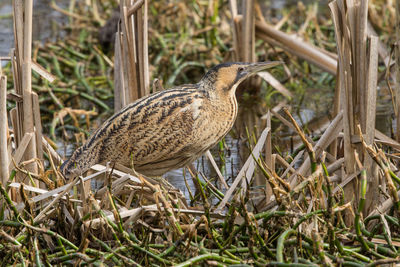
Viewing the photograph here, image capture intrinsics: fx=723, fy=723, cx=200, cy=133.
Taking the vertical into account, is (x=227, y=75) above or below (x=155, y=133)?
above

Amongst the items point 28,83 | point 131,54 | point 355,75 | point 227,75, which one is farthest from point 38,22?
point 355,75

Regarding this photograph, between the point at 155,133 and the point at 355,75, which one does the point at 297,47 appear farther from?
the point at 355,75

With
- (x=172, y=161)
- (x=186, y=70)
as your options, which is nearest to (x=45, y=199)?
(x=172, y=161)

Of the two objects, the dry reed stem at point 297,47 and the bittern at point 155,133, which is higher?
the dry reed stem at point 297,47

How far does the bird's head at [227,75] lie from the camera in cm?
428

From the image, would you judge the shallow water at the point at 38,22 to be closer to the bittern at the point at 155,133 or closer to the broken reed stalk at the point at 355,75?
the bittern at the point at 155,133

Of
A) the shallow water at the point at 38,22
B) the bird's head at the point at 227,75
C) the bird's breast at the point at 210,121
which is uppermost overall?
the shallow water at the point at 38,22

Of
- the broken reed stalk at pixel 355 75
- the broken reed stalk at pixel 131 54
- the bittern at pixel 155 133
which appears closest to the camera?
the broken reed stalk at pixel 355 75

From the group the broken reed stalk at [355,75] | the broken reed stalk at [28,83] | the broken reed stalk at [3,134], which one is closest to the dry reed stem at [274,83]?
the broken reed stalk at [355,75]

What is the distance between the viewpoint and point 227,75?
4312 mm

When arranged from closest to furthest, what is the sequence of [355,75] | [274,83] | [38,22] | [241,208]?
1. [241,208]
2. [355,75]
3. [274,83]
4. [38,22]

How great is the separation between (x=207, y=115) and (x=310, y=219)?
107 cm

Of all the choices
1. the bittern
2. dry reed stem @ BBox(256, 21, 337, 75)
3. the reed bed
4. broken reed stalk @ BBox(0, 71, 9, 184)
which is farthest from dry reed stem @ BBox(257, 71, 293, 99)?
broken reed stalk @ BBox(0, 71, 9, 184)

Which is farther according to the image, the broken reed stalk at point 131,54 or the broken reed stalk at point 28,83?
the broken reed stalk at point 131,54
